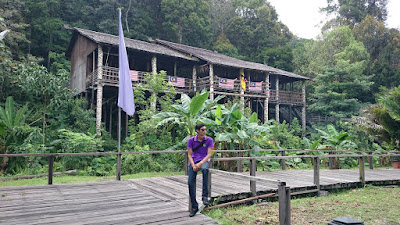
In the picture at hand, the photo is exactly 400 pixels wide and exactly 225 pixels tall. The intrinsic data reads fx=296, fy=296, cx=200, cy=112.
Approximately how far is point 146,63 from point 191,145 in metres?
16.5

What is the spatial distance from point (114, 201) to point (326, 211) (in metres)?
3.65

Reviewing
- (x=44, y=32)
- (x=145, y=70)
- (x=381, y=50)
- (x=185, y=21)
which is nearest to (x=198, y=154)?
(x=145, y=70)

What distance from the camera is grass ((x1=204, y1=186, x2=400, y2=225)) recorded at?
450cm

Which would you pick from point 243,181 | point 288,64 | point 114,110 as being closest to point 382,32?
point 288,64

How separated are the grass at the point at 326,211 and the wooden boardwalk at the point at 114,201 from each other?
0.39 meters

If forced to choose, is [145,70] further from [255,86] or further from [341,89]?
[341,89]

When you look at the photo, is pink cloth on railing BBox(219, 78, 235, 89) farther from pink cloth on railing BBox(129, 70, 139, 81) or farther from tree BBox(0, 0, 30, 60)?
tree BBox(0, 0, 30, 60)

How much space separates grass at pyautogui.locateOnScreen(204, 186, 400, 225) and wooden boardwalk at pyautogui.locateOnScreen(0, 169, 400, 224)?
39 centimetres

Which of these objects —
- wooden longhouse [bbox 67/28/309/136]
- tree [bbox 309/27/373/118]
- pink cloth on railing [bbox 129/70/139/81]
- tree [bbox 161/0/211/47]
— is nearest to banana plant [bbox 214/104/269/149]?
wooden longhouse [bbox 67/28/309/136]

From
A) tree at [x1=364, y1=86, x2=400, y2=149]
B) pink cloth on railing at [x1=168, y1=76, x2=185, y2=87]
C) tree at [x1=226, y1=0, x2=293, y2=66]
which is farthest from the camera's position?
tree at [x1=226, y1=0, x2=293, y2=66]

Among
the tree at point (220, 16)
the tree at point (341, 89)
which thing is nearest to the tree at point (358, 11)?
the tree at point (341, 89)

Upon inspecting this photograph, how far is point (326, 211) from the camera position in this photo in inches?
203

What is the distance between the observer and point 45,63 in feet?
78.7

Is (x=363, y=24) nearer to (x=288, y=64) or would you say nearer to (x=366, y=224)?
(x=288, y=64)
